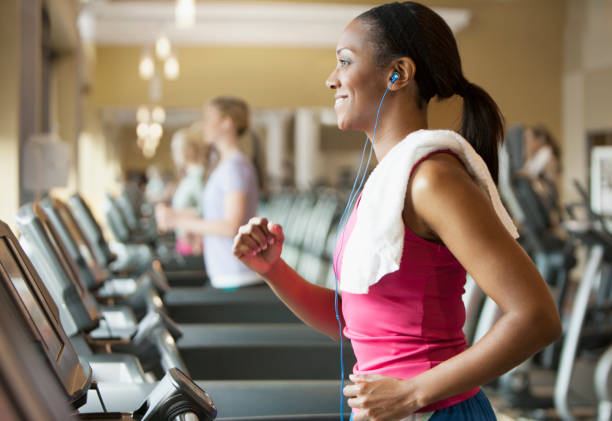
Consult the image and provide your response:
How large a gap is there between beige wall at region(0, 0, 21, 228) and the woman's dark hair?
217 centimetres

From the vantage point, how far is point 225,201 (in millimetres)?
2711

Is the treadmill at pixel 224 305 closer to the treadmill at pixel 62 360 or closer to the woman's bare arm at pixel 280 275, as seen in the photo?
the woman's bare arm at pixel 280 275

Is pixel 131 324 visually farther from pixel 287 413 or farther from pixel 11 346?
pixel 11 346

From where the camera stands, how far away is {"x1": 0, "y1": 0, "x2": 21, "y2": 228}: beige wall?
2814 millimetres

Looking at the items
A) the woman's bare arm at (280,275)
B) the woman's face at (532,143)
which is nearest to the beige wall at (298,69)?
the woman's face at (532,143)

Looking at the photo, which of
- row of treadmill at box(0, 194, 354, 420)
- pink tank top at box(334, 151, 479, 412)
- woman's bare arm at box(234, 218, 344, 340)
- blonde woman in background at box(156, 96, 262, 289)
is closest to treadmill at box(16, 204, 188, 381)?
row of treadmill at box(0, 194, 354, 420)

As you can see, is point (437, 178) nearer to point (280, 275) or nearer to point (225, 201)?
point (280, 275)

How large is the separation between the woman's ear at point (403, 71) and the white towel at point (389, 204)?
86 millimetres

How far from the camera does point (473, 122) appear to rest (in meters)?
1.06

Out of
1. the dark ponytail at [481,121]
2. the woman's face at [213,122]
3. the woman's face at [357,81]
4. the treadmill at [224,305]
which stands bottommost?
the treadmill at [224,305]

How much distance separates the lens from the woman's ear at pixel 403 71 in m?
0.99

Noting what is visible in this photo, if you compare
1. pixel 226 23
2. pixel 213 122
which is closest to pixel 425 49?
pixel 213 122

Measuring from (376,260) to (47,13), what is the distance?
15.2 ft

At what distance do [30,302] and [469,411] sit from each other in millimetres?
606
